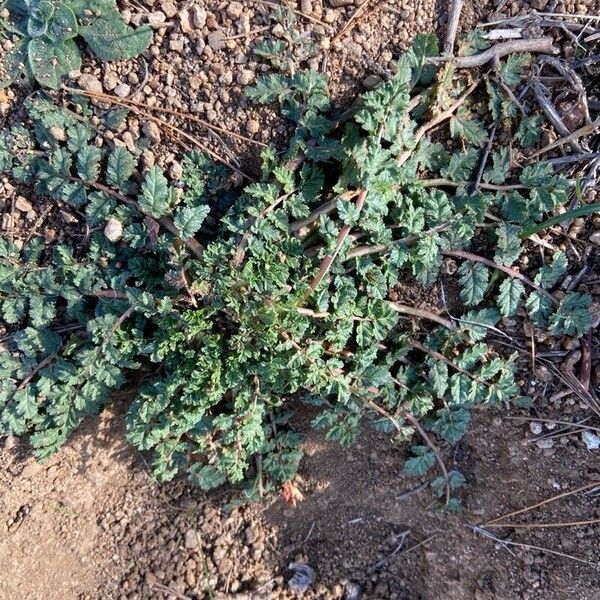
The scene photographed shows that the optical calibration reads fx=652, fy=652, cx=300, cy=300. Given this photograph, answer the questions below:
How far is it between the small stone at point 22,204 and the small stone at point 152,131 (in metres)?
0.63

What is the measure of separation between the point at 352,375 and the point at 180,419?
0.76 meters

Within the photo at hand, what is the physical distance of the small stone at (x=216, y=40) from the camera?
2.73m

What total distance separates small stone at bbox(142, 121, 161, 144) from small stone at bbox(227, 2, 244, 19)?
56 cm

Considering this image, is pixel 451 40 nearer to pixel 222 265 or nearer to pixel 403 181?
pixel 403 181

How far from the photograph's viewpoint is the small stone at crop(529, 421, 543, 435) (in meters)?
2.94

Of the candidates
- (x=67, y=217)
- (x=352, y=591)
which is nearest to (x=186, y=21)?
(x=67, y=217)

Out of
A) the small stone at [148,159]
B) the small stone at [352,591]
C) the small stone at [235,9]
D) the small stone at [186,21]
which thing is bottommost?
the small stone at [352,591]

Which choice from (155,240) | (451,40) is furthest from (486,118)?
(155,240)

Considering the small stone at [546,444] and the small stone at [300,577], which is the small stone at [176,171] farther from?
the small stone at [546,444]

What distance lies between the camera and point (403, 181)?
106 inches

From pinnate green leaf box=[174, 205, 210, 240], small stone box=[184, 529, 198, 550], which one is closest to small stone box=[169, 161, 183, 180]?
pinnate green leaf box=[174, 205, 210, 240]

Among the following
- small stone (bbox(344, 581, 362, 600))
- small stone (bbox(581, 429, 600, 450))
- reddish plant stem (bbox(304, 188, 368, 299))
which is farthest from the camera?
small stone (bbox(344, 581, 362, 600))

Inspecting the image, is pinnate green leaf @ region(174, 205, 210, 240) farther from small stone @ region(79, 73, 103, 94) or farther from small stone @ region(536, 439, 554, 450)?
small stone @ region(536, 439, 554, 450)

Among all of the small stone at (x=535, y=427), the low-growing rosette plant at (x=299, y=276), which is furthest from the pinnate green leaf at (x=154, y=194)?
the small stone at (x=535, y=427)
